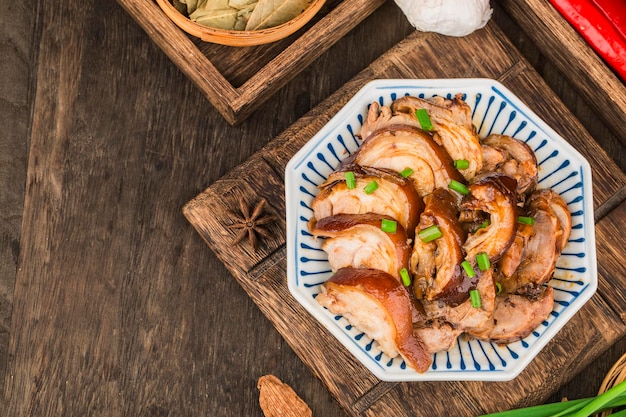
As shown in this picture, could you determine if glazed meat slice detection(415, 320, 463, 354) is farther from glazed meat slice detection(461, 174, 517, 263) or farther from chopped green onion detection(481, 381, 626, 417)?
chopped green onion detection(481, 381, 626, 417)

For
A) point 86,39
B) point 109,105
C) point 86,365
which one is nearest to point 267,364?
point 86,365

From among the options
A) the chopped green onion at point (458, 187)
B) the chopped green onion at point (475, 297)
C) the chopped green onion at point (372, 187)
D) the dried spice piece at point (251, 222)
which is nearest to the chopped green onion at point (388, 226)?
the chopped green onion at point (372, 187)

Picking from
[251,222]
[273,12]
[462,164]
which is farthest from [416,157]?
[273,12]

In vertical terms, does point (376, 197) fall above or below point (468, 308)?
above

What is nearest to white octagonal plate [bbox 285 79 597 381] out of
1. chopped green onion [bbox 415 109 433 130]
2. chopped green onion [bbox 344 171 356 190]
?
chopped green onion [bbox 415 109 433 130]

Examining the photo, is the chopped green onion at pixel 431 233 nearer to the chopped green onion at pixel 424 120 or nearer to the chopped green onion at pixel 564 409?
the chopped green onion at pixel 424 120

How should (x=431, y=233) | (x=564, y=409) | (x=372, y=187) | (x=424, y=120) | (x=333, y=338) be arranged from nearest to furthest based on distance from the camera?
(x=431, y=233) → (x=372, y=187) → (x=424, y=120) → (x=564, y=409) → (x=333, y=338)

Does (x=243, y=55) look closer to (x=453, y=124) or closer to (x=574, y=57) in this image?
(x=453, y=124)
